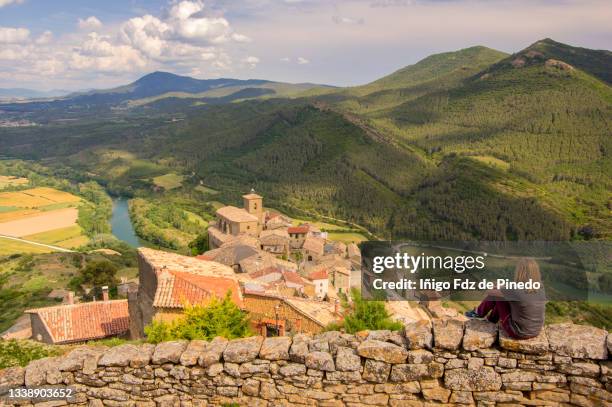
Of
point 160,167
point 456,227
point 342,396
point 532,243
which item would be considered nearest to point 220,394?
point 342,396

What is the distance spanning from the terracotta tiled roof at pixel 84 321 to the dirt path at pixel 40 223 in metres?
86.1

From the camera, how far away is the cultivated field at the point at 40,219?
288 ft

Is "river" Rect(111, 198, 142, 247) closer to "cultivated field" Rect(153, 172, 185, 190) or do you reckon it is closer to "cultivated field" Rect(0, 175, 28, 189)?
"cultivated field" Rect(153, 172, 185, 190)

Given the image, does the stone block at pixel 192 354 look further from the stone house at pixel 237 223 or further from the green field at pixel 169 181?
the green field at pixel 169 181

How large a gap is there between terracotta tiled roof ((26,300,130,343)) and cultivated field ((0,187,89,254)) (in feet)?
223

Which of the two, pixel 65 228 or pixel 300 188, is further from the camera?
pixel 300 188

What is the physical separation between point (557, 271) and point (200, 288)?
10.7m

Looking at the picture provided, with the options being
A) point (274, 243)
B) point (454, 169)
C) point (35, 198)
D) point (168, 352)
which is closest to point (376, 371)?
point (168, 352)

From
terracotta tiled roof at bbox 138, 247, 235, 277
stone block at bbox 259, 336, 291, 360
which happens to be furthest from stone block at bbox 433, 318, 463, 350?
terracotta tiled roof at bbox 138, 247, 235, 277

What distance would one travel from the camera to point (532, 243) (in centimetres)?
674

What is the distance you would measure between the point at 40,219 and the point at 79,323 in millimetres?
98232

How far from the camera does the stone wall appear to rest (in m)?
5.86

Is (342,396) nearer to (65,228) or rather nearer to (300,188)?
(65,228)

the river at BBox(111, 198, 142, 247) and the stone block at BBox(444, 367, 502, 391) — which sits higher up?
the stone block at BBox(444, 367, 502, 391)
